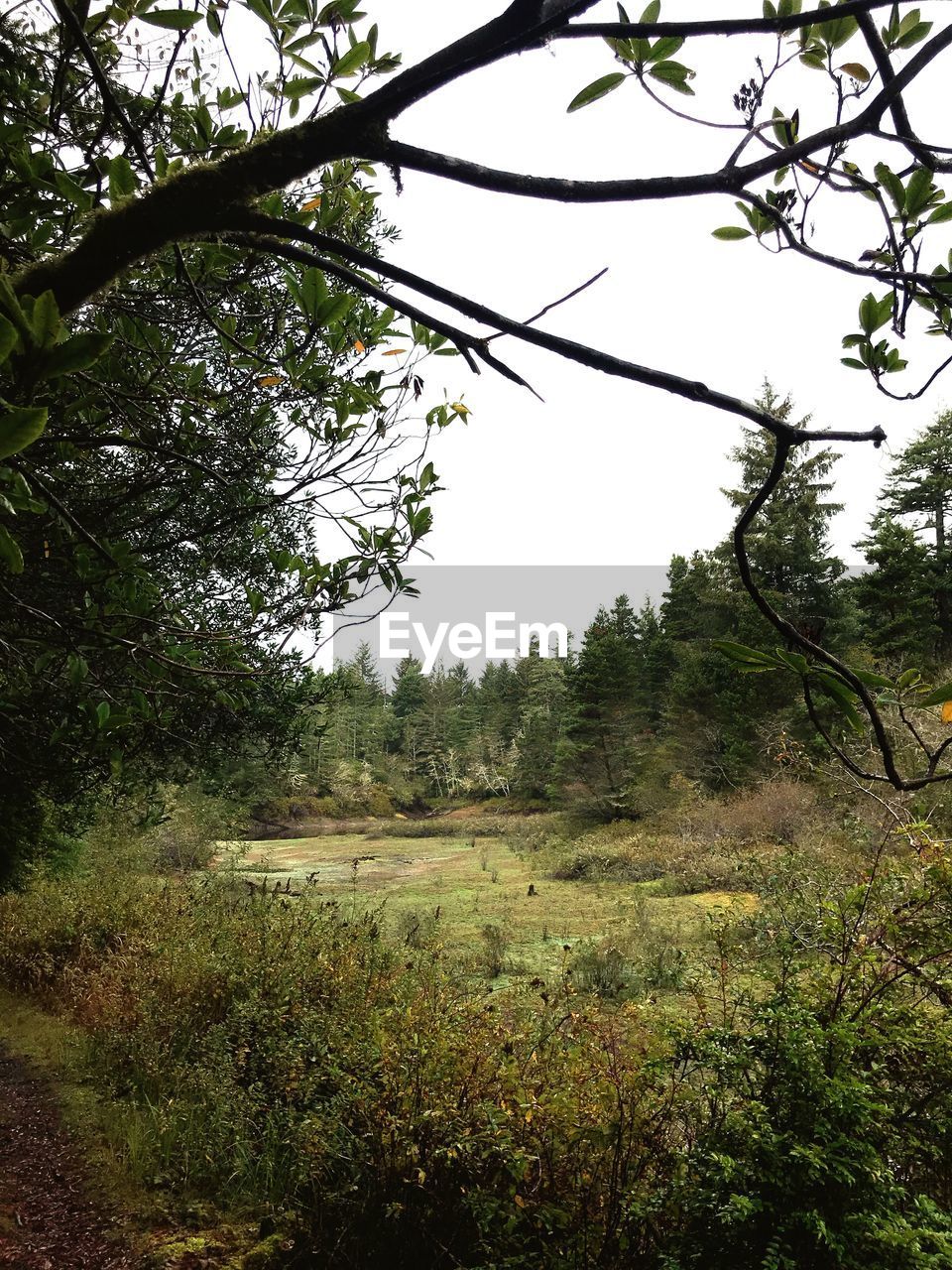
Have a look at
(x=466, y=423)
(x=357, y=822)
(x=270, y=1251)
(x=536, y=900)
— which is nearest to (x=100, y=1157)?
(x=270, y=1251)

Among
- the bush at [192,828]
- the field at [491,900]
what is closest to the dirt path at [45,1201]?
the field at [491,900]

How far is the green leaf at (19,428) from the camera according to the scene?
1.79ft

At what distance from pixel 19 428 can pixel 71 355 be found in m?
0.12

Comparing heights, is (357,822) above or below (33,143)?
below

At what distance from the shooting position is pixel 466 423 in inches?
76.0

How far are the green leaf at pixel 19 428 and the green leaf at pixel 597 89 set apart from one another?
73cm

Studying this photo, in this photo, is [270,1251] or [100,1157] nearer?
[270,1251]

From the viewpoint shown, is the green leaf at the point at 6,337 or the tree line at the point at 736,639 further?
the tree line at the point at 736,639

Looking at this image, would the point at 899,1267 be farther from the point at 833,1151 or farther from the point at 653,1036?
the point at 653,1036

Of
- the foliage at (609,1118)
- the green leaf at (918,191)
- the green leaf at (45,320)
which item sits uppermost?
the green leaf at (918,191)

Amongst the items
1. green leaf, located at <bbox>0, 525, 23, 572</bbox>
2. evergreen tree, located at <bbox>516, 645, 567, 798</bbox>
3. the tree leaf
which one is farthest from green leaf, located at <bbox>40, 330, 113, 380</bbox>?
evergreen tree, located at <bbox>516, 645, 567, 798</bbox>

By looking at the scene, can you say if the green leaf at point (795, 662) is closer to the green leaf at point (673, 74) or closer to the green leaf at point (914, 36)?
the green leaf at point (673, 74)

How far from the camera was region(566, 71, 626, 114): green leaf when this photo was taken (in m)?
0.81

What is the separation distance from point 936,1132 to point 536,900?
11.6 metres
